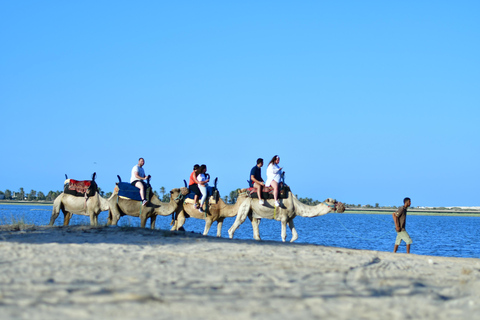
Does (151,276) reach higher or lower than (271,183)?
lower

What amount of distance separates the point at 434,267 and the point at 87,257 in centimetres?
682

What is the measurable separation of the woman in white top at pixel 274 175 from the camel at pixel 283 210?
0.40m

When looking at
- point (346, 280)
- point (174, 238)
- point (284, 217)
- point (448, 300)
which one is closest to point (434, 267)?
point (346, 280)

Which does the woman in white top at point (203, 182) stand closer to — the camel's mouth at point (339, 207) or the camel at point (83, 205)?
the camel at point (83, 205)

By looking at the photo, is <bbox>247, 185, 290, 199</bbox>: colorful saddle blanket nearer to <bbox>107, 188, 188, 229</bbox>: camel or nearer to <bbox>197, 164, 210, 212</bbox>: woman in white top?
<bbox>197, 164, 210, 212</bbox>: woman in white top

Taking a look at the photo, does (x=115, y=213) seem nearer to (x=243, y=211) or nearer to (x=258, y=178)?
(x=243, y=211)

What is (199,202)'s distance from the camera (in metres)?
18.8

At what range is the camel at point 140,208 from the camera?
723 inches

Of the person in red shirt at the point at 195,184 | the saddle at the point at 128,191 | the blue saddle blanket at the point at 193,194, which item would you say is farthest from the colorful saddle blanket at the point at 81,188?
the person in red shirt at the point at 195,184

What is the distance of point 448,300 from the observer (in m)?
7.61

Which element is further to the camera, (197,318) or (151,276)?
(151,276)

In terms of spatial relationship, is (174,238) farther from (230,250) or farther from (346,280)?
(346,280)

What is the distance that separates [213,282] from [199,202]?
10809mm

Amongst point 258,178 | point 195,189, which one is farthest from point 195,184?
point 258,178
